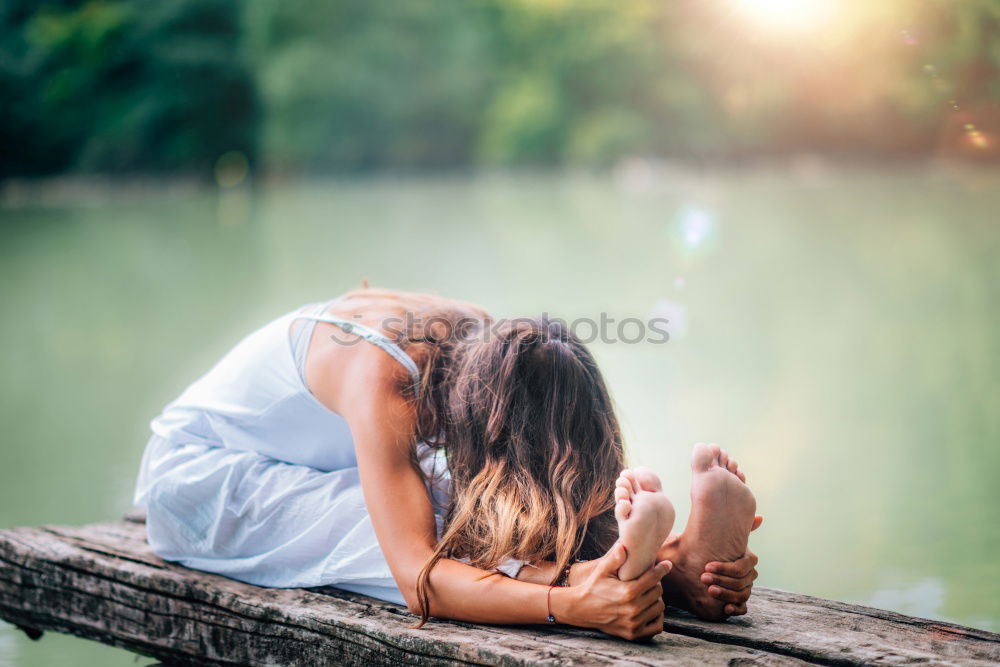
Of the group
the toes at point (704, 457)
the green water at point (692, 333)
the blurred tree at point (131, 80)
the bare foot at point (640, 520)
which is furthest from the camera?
the blurred tree at point (131, 80)

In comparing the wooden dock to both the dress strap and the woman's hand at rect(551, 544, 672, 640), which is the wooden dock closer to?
the woman's hand at rect(551, 544, 672, 640)

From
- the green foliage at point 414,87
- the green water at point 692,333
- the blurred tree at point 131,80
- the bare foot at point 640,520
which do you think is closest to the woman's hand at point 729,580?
the bare foot at point 640,520

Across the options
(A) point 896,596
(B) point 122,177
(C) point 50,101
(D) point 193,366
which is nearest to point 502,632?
(A) point 896,596

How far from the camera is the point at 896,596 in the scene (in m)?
2.44

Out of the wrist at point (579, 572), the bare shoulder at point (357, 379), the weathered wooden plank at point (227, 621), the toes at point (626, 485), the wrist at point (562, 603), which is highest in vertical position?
the bare shoulder at point (357, 379)

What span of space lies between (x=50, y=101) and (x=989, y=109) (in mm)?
21767

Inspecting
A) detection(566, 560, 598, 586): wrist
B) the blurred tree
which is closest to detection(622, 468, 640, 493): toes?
detection(566, 560, 598, 586): wrist

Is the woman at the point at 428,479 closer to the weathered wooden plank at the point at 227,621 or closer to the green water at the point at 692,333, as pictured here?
the weathered wooden plank at the point at 227,621

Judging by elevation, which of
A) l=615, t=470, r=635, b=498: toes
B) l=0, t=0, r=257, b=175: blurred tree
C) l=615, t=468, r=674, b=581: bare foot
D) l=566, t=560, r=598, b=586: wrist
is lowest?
l=566, t=560, r=598, b=586: wrist

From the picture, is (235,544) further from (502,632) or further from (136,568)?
(502,632)

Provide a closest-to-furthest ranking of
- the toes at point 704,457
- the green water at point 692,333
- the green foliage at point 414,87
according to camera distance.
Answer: the toes at point 704,457 < the green water at point 692,333 < the green foliage at point 414,87

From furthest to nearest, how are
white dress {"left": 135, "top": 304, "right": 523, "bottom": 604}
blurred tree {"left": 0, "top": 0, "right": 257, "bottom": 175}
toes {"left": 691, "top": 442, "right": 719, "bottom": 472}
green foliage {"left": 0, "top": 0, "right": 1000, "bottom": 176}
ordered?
blurred tree {"left": 0, "top": 0, "right": 257, "bottom": 175} → green foliage {"left": 0, "top": 0, "right": 1000, "bottom": 176} → white dress {"left": 135, "top": 304, "right": 523, "bottom": 604} → toes {"left": 691, "top": 442, "right": 719, "bottom": 472}

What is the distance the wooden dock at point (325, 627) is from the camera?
4.58 feet

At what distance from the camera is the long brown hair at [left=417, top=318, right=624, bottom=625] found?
155cm
